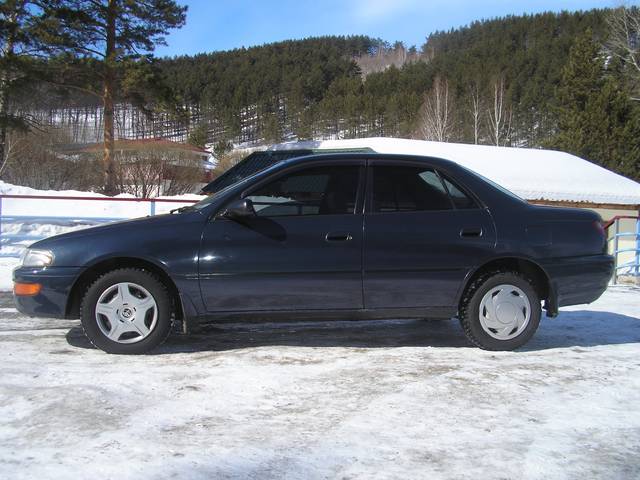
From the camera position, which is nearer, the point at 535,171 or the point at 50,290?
the point at 50,290

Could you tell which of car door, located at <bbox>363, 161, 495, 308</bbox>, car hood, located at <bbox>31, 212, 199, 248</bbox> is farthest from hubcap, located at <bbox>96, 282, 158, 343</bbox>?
car door, located at <bbox>363, 161, 495, 308</bbox>

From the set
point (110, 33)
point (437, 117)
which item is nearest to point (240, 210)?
point (110, 33)

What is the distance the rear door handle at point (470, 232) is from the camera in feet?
14.0

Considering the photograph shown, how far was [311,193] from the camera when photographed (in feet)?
14.0

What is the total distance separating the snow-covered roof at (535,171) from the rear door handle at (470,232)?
2180 centimetres

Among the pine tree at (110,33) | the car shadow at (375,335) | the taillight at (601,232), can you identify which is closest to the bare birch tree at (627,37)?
the pine tree at (110,33)

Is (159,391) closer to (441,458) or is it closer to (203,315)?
(203,315)

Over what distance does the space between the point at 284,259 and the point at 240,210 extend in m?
0.48

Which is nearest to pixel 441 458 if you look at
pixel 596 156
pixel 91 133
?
pixel 596 156

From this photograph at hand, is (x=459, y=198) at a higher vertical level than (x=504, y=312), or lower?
higher

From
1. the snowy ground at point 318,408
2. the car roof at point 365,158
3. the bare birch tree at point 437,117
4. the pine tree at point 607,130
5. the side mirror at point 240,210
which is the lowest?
the snowy ground at point 318,408

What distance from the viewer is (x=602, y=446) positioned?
111 inches

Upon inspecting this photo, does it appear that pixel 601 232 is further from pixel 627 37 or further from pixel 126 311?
pixel 627 37

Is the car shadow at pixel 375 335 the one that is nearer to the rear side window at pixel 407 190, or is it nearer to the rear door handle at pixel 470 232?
the rear door handle at pixel 470 232
